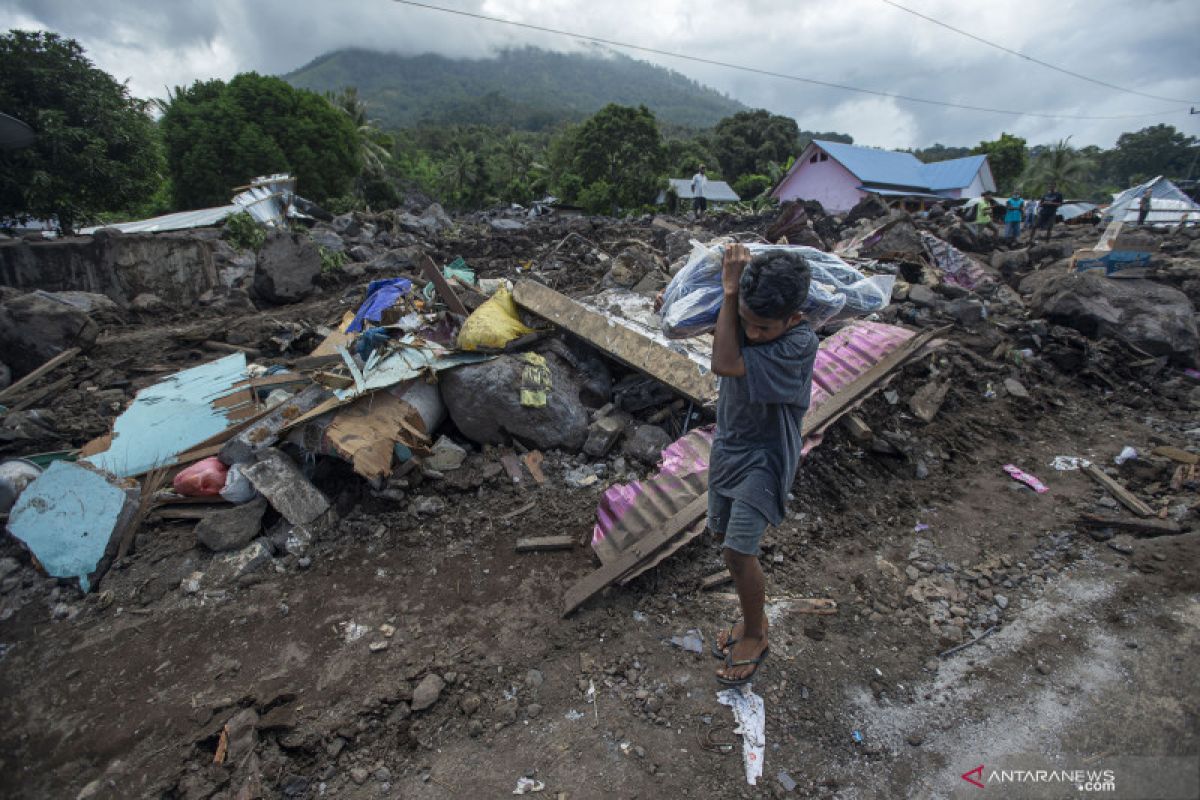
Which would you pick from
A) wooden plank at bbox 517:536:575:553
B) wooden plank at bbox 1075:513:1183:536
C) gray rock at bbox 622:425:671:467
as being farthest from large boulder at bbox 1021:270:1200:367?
wooden plank at bbox 517:536:575:553

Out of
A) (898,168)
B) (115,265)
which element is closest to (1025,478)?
(115,265)

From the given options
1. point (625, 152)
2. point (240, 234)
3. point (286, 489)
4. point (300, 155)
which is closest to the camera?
point (286, 489)

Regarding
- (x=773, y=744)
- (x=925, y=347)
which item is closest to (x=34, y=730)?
(x=773, y=744)

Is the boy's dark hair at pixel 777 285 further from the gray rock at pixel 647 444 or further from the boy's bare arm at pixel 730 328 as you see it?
the gray rock at pixel 647 444

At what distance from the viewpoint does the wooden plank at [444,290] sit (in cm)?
488

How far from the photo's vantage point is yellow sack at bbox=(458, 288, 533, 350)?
4.14 meters

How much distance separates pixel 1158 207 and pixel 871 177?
13.7 metres

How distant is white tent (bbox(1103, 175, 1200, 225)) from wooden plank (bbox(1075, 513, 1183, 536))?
16.4 meters

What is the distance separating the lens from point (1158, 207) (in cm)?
1602

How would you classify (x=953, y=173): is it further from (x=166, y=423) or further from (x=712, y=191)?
(x=166, y=423)

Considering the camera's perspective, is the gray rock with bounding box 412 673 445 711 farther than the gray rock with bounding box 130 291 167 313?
No


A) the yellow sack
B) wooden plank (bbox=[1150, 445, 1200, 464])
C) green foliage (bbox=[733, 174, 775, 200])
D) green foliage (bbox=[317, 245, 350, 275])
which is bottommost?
wooden plank (bbox=[1150, 445, 1200, 464])

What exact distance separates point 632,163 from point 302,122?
668 inches

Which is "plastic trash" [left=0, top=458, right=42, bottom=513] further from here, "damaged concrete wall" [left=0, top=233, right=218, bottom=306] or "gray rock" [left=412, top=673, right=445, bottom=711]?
"damaged concrete wall" [left=0, top=233, right=218, bottom=306]
